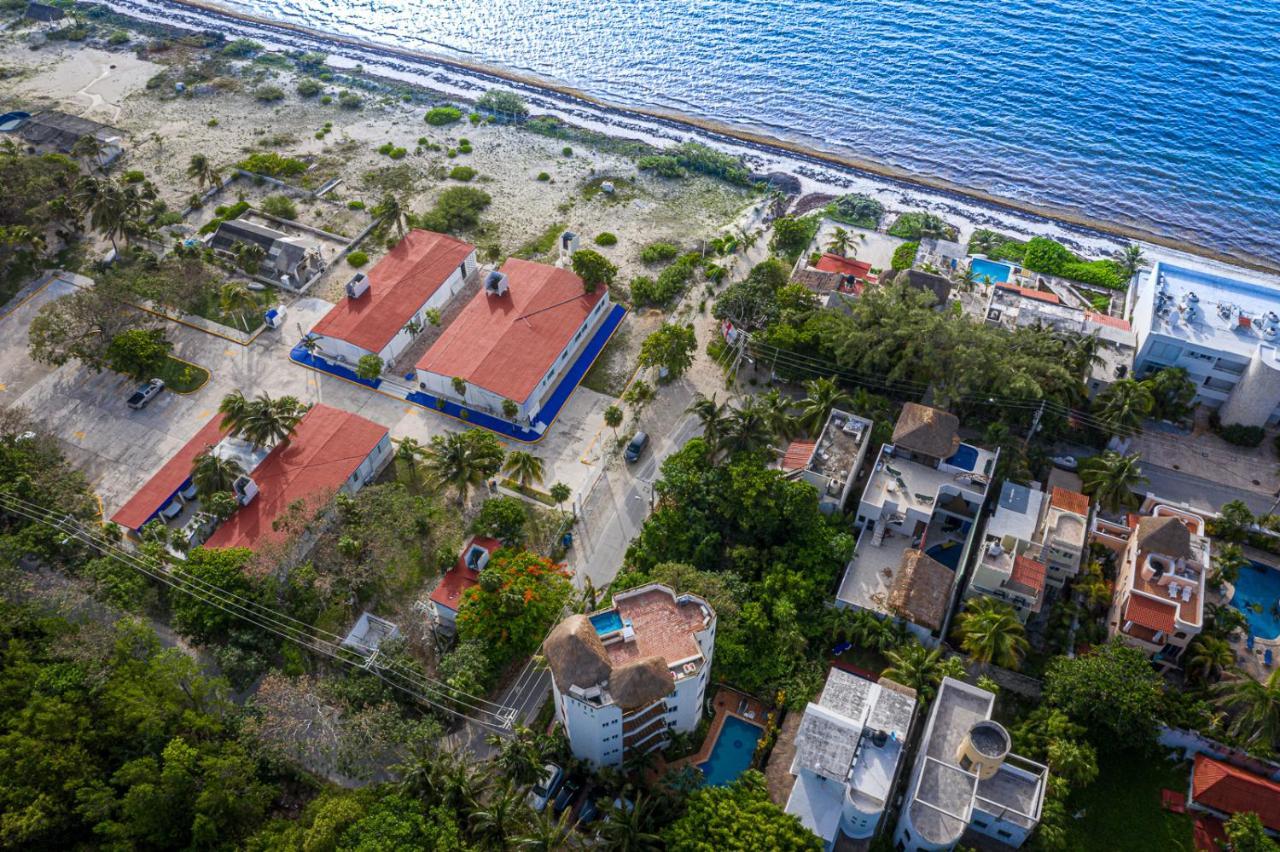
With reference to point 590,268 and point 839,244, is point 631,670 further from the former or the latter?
point 839,244

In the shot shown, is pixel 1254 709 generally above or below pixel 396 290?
below

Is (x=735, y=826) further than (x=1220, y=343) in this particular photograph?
No

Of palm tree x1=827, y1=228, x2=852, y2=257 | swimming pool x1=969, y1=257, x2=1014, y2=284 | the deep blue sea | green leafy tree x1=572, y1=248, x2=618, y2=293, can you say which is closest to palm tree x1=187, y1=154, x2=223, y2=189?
the deep blue sea

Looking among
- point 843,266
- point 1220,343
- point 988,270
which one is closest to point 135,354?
point 843,266

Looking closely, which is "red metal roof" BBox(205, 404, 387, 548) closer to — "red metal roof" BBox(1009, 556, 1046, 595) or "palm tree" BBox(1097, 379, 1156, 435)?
"red metal roof" BBox(1009, 556, 1046, 595)

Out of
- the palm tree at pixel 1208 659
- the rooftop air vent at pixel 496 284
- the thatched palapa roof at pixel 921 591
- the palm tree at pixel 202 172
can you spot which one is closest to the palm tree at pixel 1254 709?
the palm tree at pixel 1208 659

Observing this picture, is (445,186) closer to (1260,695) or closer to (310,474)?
(310,474)

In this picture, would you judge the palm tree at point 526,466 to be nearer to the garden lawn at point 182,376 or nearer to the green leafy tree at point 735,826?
the green leafy tree at point 735,826

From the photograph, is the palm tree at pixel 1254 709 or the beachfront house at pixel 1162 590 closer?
the palm tree at pixel 1254 709
